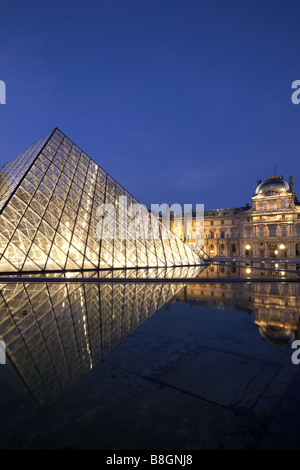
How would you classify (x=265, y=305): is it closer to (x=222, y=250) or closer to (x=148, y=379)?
(x=148, y=379)

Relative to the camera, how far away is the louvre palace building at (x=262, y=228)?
56094mm

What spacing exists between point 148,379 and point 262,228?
205ft

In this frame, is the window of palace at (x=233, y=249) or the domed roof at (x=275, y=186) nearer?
the domed roof at (x=275, y=186)

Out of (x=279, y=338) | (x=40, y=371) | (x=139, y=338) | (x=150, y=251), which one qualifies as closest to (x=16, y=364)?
(x=40, y=371)

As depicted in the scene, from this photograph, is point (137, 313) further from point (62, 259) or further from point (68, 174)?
point (68, 174)

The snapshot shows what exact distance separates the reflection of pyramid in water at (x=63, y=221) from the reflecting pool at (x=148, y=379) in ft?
40.9

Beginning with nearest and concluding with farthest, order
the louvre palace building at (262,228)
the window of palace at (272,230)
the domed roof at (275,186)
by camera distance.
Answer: the louvre palace building at (262,228) → the domed roof at (275,186) → the window of palace at (272,230)

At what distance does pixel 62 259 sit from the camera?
1933 cm

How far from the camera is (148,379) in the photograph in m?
3.53

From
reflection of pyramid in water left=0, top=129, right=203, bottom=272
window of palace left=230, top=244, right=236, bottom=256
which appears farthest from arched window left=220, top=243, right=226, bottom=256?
reflection of pyramid in water left=0, top=129, right=203, bottom=272

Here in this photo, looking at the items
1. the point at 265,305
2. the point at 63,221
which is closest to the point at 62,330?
the point at 265,305

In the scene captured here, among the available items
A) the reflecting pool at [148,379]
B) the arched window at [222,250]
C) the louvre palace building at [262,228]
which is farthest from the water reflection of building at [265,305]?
→ the arched window at [222,250]

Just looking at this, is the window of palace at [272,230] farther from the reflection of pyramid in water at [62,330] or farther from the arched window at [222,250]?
the reflection of pyramid in water at [62,330]
